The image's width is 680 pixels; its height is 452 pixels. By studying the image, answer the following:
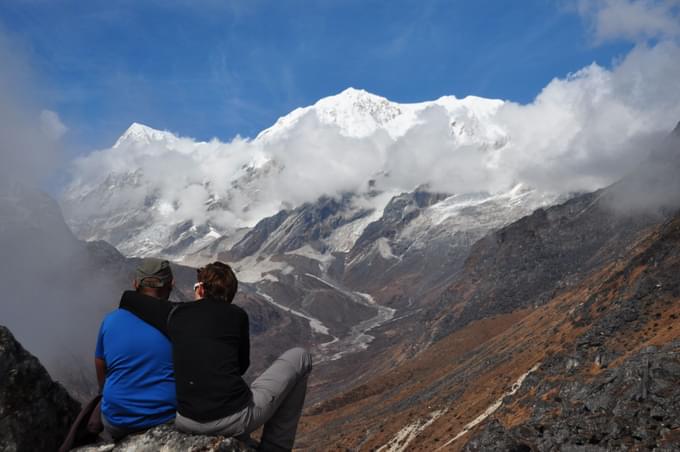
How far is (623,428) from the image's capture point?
23578 mm

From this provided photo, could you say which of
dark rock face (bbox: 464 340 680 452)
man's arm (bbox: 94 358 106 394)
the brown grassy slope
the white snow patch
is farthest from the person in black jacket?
the white snow patch

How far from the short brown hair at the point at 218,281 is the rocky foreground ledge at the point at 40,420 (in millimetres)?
2236

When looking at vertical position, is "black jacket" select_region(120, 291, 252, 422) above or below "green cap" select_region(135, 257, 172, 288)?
below

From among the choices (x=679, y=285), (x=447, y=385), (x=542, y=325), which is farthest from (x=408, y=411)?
(x=679, y=285)

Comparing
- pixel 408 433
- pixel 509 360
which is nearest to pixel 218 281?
pixel 408 433

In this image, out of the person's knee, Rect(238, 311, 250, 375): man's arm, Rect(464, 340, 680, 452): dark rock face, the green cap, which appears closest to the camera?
Rect(238, 311, 250, 375): man's arm

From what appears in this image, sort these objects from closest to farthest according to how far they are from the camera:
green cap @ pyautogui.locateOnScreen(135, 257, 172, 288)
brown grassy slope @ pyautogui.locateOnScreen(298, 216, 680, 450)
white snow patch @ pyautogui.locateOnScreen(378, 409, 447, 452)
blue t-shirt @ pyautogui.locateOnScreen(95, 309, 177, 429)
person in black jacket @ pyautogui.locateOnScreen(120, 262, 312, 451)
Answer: person in black jacket @ pyautogui.locateOnScreen(120, 262, 312, 451) → blue t-shirt @ pyautogui.locateOnScreen(95, 309, 177, 429) → green cap @ pyautogui.locateOnScreen(135, 257, 172, 288) → brown grassy slope @ pyautogui.locateOnScreen(298, 216, 680, 450) → white snow patch @ pyautogui.locateOnScreen(378, 409, 447, 452)

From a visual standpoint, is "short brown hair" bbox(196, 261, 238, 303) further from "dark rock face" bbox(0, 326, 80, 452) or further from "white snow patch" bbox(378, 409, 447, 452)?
"white snow patch" bbox(378, 409, 447, 452)

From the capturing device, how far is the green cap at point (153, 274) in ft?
34.7

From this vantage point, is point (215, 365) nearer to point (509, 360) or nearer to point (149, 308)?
point (149, 308)

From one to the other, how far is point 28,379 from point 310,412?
13577cm

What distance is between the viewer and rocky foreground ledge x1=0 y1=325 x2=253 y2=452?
944 cm

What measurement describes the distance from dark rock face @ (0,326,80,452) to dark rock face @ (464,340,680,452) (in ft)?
63.4

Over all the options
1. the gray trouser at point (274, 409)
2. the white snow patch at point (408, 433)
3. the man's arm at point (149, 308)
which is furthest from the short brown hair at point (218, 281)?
the white snow patch at point (408, 433)
